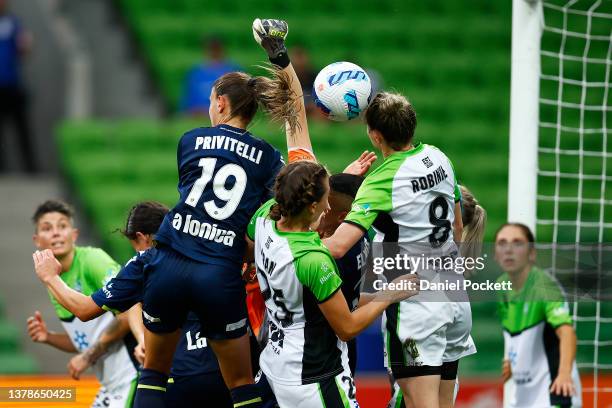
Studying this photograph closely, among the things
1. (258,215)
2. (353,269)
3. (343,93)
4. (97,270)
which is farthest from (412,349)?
(97,270)

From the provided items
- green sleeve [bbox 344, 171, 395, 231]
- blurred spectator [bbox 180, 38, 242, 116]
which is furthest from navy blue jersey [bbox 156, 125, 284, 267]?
blurred spectator [bbox 180, 38, 242, 116]

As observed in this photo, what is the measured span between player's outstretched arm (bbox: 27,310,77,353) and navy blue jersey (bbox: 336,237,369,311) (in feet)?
6.47

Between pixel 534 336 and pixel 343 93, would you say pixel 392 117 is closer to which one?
→ pixel 343 93

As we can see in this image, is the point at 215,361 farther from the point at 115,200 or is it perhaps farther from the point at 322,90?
the point at 115,200

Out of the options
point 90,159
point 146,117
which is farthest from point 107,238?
point 146,117

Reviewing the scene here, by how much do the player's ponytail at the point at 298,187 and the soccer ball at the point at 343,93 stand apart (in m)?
0.62

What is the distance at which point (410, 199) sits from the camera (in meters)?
5.15

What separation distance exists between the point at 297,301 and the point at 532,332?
7.78ft

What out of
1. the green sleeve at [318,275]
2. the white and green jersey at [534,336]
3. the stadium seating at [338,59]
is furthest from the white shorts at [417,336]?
the stadium seating at [338,59]

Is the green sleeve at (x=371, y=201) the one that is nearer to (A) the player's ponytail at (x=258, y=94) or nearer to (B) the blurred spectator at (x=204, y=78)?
(A) the player's ponytail at (x=258, y=94)

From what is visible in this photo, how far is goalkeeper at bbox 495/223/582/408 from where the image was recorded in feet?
21.3

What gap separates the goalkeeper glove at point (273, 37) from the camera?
542cm

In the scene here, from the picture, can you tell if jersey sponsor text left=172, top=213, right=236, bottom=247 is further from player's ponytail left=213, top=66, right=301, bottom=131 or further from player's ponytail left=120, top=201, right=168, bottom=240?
player's ponytail left=120, top=201, right=168, bottom=240

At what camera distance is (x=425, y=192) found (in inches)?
204
